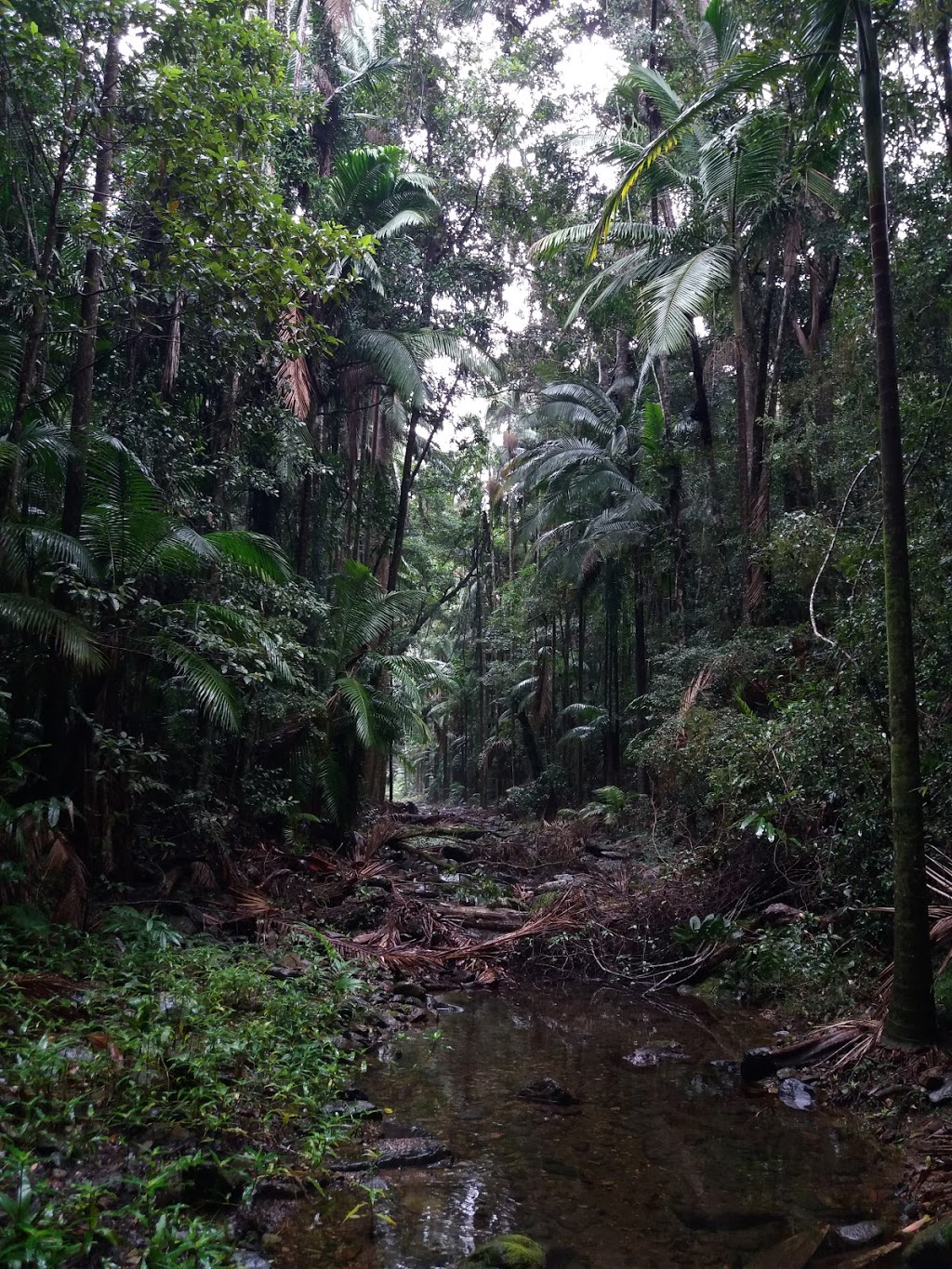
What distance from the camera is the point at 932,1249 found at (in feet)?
10.9

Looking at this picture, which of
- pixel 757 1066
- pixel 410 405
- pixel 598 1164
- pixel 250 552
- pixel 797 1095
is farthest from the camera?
pixel 410 405

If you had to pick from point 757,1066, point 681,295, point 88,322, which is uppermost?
point 681,295

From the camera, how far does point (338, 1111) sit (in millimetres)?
4672

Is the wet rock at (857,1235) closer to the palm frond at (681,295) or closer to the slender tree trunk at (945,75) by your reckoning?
Answer: the slender tree trunk at (945,75)

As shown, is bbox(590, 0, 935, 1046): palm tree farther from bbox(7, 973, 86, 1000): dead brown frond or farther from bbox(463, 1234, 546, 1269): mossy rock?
bbox(7, 973, 86, 1000): dead brown frond

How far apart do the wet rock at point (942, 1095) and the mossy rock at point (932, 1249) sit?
1.45 m

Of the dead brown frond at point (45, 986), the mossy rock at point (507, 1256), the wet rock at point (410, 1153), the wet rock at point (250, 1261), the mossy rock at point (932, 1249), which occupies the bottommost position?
the wet rock at point (410, 1153)

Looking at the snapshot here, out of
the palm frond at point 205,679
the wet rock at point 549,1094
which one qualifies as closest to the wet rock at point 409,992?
the wet rock at point 549,1094

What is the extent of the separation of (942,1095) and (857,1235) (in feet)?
4.48

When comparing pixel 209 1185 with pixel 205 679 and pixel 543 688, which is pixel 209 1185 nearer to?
pixel 205 679

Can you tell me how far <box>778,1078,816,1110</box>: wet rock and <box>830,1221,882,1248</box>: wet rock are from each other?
1502mm

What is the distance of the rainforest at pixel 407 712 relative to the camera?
4047 millimetres

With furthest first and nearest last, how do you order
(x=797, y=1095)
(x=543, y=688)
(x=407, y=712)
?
(x=543, y=688)
(x=407, y=712)
(x=797, y=1095)

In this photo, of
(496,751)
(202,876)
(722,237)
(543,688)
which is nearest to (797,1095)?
(202,876)
